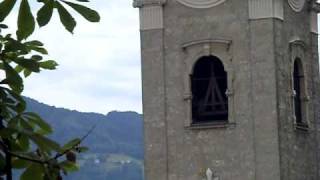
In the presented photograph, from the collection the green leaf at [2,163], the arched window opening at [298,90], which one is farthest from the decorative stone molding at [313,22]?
the green leaf at [2,163]

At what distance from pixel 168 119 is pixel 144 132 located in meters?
0.81

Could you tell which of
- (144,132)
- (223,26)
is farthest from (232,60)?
(144,132)

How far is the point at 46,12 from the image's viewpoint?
3533 millimetres

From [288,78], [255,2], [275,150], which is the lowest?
[275,150]

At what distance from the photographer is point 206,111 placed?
30.4 meters

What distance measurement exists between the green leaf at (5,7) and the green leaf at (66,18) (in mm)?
138

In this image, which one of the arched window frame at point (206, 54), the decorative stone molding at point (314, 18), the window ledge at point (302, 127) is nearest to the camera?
the arched window frame at point (206, 54)

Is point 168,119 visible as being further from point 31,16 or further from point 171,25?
point 31,16

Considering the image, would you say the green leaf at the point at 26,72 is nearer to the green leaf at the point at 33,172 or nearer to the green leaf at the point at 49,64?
the green leaf at the point at 49,64

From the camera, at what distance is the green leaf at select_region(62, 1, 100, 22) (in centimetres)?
349

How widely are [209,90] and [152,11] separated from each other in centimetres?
270

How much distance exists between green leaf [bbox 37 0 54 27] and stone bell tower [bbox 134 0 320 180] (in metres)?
26.4

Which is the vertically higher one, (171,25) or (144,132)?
(171,25)

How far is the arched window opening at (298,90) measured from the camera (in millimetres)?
31797
